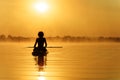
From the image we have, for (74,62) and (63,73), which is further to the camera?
(74,62)

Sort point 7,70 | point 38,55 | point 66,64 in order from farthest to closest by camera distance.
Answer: point 38,55
point 66,64
point 7,70

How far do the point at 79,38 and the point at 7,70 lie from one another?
27403 mm

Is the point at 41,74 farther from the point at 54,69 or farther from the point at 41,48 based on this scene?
the point at 41,48

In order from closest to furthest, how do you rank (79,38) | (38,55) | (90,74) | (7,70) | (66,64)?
(90,74)
(7,70)
(66,64)
(38,55)
(79,38)

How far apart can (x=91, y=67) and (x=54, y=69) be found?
0.95m

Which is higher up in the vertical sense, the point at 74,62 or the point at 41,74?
the point at 74,62

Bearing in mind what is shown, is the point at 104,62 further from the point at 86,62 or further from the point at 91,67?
the point at 91,67

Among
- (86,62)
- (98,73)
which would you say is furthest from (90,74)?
(86,62)

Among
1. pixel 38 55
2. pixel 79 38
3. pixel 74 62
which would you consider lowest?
pixel 74 62

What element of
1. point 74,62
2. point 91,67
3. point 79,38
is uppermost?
point 79,38

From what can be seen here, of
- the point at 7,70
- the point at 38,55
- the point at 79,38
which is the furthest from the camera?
the point at 79,38

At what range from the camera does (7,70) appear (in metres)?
10.9

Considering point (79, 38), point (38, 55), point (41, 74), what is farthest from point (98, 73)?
point (79, 38)

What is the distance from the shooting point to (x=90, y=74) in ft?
32.9
